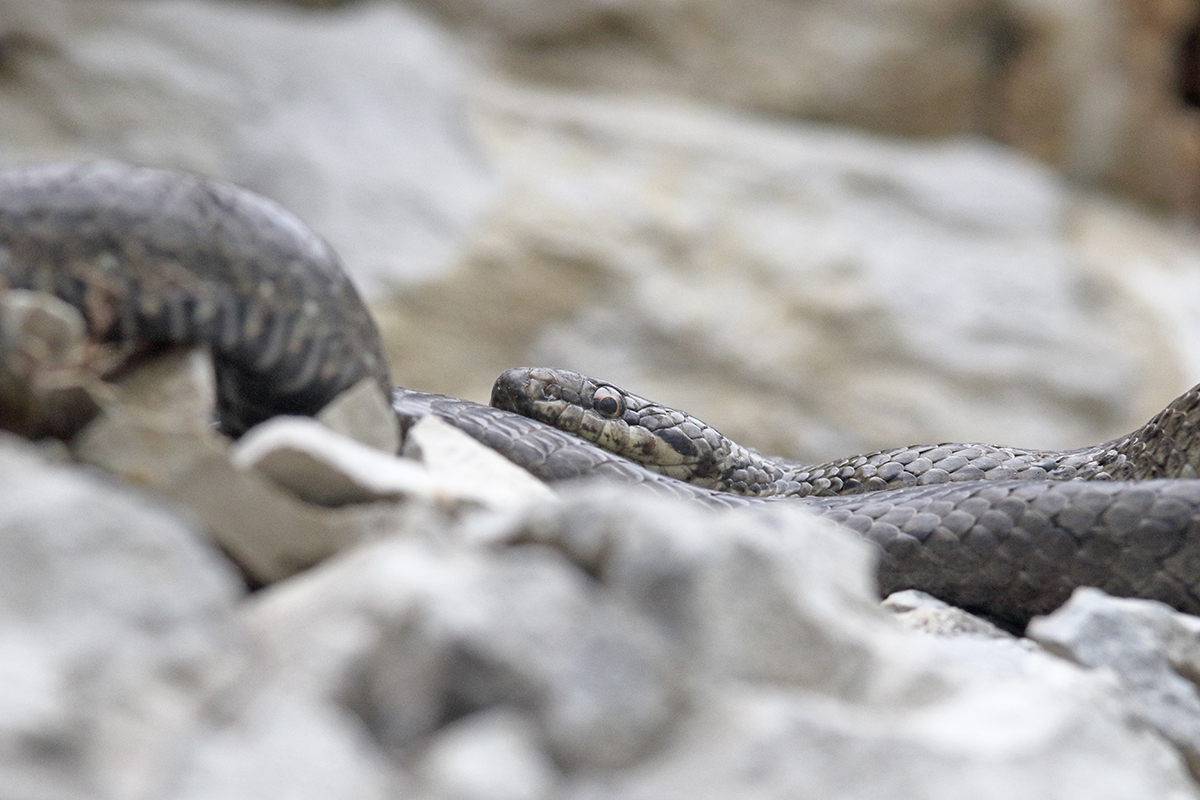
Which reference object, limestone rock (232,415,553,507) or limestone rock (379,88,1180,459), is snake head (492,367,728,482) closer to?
limestone rock (232,415,553,507)

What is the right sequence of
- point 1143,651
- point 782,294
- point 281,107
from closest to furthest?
point 1143,651
point 281,107
point 782,294

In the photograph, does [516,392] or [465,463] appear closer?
[465,463]

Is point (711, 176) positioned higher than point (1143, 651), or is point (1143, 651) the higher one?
point (1143, 651)

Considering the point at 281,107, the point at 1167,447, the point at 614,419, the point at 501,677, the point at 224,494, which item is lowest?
the point at 281,107

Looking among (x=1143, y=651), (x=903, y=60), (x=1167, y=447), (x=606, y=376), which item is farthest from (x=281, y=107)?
(x=1143, y=651)

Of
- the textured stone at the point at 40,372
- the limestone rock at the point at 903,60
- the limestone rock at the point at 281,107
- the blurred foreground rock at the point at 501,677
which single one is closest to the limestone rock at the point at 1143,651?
the blurred foreground rock at the point at 501,677

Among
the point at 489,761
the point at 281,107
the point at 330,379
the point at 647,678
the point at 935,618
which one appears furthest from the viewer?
the point at 281,107

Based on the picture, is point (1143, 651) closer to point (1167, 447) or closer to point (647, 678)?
point (647, 678)

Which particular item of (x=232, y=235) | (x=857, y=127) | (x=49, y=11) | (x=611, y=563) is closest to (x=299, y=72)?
(x=49, y=11)

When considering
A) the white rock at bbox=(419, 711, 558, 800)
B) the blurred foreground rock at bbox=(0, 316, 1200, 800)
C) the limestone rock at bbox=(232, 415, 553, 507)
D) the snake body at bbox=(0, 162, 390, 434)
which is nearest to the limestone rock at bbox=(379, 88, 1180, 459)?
the snake body at bbox=(0, 162, 390, 434)
